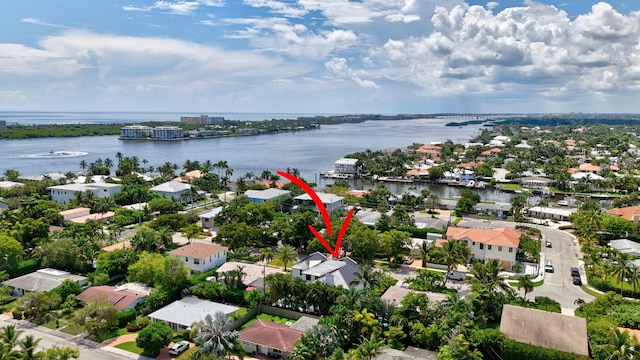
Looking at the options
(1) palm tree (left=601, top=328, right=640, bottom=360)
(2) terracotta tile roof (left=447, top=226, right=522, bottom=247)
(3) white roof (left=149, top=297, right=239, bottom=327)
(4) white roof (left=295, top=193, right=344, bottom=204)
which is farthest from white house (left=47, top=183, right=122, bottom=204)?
(1) palm tree (left=601, top=328, right=640, bottom=360)

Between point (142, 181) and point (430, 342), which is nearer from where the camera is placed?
point (430, 342)

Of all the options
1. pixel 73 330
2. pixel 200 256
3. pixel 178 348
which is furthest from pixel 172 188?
pixel 178 348

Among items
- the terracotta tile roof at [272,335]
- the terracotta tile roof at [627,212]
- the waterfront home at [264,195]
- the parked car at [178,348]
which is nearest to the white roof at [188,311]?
the parked car at [178,348]

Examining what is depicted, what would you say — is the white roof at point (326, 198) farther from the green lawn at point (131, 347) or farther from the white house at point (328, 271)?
the green lawn at point (131, 347)

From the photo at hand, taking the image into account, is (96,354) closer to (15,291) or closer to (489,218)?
(15,291)

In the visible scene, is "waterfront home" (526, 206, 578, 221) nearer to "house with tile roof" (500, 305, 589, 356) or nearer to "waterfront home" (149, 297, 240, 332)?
"house with tile roof" (500, 305, 589, 356)

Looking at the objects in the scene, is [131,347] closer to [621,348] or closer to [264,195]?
[621,348]

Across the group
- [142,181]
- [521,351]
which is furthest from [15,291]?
[142,181]
